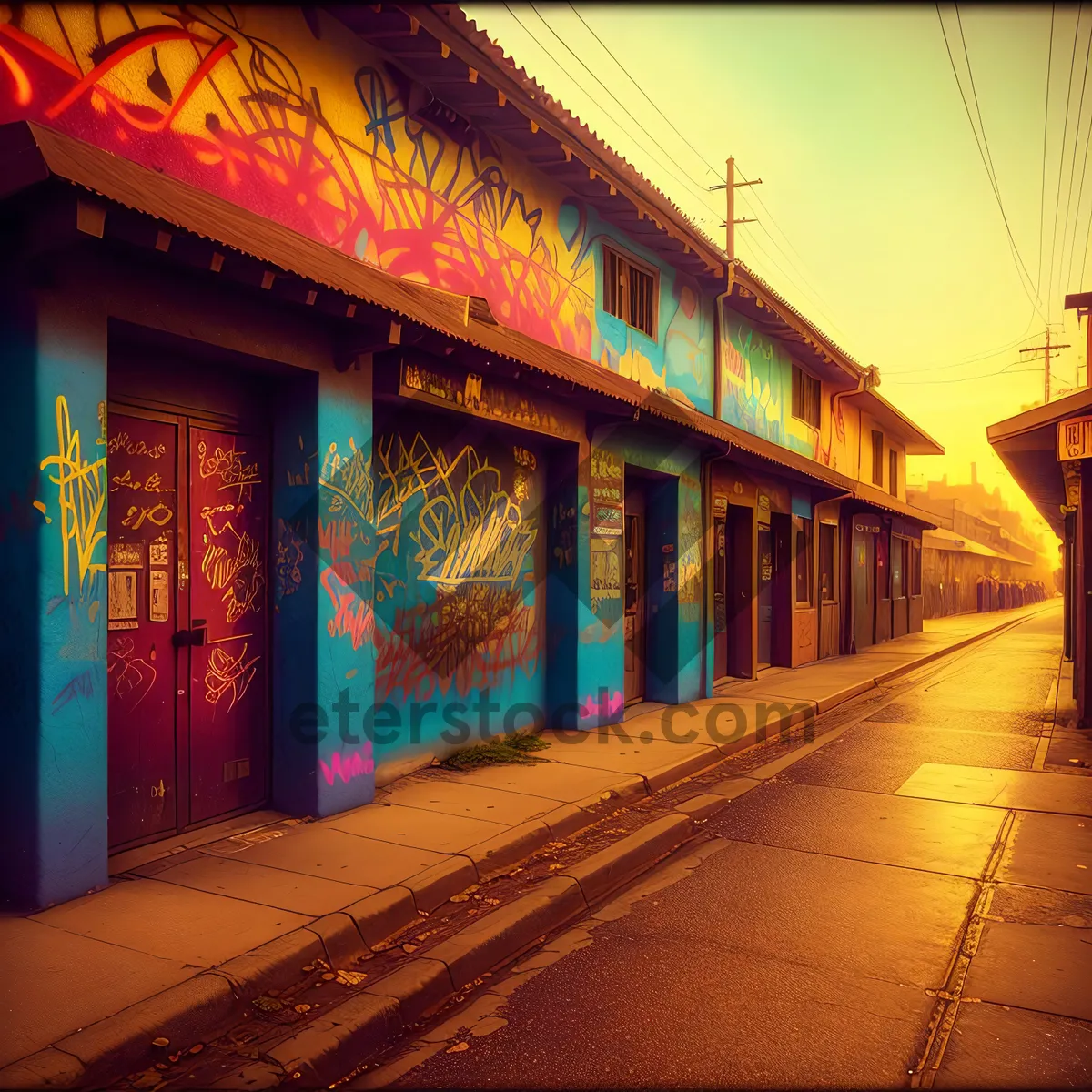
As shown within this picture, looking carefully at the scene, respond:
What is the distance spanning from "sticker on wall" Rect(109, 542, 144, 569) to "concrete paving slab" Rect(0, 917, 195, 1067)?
1902 mm

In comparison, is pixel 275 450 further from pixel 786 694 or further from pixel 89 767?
pixel 786 694

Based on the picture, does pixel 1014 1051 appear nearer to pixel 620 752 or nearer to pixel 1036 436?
pixel 620 752

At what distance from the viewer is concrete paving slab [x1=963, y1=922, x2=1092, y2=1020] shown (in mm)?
3924

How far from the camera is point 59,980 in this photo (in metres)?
3.62

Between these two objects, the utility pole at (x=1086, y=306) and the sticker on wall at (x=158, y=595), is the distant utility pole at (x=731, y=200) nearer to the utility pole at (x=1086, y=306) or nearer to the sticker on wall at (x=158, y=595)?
the utility pole at (x=1086, y=306)

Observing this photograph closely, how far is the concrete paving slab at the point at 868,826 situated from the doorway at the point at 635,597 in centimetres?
368

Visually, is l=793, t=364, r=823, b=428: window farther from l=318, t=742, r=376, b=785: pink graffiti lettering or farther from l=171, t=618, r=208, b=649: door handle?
l=171, t=618, r=208, b=649: door handle

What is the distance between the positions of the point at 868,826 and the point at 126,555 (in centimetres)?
536

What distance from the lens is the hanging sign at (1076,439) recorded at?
1025cm

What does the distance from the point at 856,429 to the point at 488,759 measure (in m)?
17.0

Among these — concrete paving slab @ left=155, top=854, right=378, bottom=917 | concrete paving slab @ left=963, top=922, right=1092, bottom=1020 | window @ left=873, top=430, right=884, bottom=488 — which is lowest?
concrete paving slab @ left=963, top=922, right=1092, bottom=1020

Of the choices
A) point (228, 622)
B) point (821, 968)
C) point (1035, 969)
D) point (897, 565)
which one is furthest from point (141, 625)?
point (897, 565)

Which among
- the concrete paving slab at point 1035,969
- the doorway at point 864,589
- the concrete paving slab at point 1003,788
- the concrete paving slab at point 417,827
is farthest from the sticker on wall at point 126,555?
the doorway at point 864,589

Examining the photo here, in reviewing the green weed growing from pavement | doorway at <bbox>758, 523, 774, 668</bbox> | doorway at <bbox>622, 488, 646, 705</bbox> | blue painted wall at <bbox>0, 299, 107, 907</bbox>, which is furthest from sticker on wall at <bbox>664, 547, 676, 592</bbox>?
blue painted wall at <bbox>0, 299, 107, 907</bbox>
